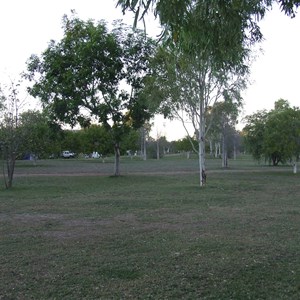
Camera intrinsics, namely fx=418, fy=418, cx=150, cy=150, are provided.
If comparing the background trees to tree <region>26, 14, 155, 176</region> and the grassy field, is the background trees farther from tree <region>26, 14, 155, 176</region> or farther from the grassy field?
the grassy field

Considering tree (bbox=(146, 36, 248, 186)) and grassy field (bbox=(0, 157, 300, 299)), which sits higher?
tree (bbox=(146, 36, 248, 186))

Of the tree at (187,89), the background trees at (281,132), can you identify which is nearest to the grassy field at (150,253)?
the tree at (187,89)

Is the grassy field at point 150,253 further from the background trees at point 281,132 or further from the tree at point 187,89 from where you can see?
the background trees at point 281,132

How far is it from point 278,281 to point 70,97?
2325 centimetres

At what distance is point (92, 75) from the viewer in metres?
26.2

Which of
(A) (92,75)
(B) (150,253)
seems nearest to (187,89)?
(A) (92,75)

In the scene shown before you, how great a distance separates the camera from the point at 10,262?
6062 mm

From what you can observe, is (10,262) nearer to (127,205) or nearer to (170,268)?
(170,268)

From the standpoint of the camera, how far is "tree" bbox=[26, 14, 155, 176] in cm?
2616

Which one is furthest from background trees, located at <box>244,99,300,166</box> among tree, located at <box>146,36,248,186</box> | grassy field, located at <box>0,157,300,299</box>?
grassy field, located at <box>0,157,300,299</box>

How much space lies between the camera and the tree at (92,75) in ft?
85.8

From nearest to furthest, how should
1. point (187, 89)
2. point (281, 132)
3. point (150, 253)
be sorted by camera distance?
point (150, 253), point (187, 89), point (281, 132)

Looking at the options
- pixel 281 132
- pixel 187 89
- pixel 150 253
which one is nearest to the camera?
pixel 150 253

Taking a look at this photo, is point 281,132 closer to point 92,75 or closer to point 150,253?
point 92,75
